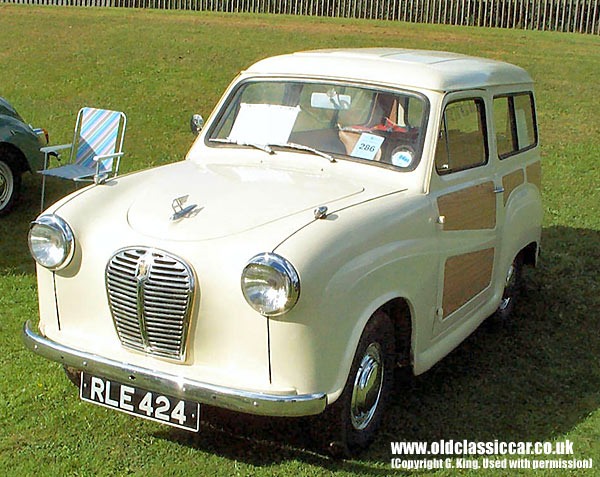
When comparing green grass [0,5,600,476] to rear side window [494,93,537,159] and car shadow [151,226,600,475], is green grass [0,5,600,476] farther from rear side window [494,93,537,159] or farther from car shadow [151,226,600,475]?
rear side window [494,93,537,159]

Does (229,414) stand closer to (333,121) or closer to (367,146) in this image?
(367,146)

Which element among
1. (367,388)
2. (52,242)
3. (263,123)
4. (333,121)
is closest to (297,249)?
(367,388)

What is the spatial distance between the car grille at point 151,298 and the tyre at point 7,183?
4.78 m

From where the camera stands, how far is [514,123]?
5520 mm

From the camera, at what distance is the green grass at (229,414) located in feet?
12.8

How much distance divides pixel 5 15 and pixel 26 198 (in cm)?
1115

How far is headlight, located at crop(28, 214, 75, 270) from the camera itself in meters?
3.73

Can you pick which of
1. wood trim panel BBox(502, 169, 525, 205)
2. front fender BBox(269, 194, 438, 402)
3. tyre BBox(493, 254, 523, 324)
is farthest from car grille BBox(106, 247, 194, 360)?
tyre BBox(493, 254, 523, 324)

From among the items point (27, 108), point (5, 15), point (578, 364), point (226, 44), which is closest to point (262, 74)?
point (578, 364)

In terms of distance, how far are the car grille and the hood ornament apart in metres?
0.26

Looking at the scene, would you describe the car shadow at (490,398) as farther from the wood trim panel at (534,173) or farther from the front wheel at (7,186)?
the front wheel at (7,186)

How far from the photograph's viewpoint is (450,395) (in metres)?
4.68

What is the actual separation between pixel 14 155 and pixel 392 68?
4.70 meters

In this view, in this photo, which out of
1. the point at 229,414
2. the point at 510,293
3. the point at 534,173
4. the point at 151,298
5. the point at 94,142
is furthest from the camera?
the point at 94,142
